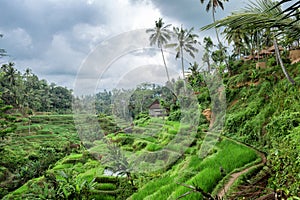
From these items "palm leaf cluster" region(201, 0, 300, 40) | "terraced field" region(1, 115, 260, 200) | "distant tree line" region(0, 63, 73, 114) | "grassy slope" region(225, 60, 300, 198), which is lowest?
"terraced field" region(1, 115, 260, 200)

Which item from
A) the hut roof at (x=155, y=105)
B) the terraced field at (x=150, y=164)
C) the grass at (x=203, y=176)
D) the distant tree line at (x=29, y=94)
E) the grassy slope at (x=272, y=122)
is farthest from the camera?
the distant tree line at (x=29, y=94)

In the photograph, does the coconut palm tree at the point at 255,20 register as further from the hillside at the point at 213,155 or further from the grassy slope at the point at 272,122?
the grassy slope at the point at 272,122

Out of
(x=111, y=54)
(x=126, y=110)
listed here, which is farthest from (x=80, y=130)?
(x=111, y=54)

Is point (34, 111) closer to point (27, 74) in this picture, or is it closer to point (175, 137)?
point (27, 74)

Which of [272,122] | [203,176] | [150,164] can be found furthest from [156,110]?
[203,176]

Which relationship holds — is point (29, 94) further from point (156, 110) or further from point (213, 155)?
point (213, 155)

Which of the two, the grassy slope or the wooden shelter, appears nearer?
the grassy slope

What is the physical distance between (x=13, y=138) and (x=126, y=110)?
632 inches

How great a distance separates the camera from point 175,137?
20.3 feet

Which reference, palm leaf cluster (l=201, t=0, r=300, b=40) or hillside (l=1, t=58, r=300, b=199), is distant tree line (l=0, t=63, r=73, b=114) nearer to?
hillside (l=1, t=58, r=300, b=199)

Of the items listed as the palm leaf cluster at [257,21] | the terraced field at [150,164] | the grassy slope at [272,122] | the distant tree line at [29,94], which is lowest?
the terraced field at [150,164]

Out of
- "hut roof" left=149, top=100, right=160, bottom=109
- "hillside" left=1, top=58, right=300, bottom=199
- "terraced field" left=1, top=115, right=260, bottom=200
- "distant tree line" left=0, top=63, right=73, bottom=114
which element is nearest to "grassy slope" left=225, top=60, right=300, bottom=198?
"hillside" left=1, top=58, right=300, bottom=199

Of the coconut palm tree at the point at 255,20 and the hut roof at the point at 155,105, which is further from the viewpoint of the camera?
the hut roof at the point at 155,105

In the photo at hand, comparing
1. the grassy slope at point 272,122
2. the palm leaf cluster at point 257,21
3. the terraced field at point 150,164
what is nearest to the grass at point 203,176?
the terraced field at point 150,164
